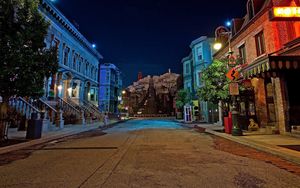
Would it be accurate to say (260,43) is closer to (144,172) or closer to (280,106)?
(280,106)

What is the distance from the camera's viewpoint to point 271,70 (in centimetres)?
1064

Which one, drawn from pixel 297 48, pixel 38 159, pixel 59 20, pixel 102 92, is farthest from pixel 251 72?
pixel 102 92

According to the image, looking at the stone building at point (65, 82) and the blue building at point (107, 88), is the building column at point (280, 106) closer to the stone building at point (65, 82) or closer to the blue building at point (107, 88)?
the stone building at point (65, 82)

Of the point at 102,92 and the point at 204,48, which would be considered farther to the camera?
the point at 102,92

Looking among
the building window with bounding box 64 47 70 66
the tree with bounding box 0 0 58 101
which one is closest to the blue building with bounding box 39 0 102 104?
the building window with bounding box 64 47 70 66

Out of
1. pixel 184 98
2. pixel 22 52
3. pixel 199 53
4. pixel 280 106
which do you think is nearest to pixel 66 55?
pixel 22 52

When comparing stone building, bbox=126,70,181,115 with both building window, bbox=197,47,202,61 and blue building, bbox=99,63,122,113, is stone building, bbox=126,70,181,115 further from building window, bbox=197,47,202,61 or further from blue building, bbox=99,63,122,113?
building window, bbox=197,47,202,61

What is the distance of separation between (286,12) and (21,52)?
1287 centimetres

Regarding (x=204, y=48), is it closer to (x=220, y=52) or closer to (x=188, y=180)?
(x=220, y=52)

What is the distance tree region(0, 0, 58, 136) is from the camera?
881 cm

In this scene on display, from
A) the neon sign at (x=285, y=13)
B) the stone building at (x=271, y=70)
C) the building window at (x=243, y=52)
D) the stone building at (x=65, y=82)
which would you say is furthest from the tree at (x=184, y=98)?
the neon sign at (x=285, y=13)

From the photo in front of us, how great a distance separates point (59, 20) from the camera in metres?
22.8

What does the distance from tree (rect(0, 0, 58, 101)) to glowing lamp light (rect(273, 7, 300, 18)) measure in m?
11.7

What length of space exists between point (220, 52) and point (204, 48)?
316 inches
